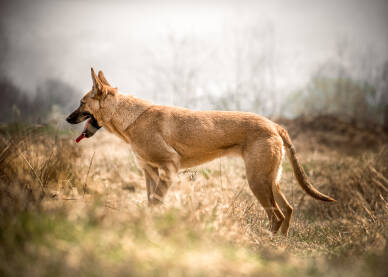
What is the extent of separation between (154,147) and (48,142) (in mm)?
2952

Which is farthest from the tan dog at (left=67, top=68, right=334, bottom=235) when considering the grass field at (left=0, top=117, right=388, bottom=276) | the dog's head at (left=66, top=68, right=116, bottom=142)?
the grass field at (left=0, top=117, right=388, bottom=276)

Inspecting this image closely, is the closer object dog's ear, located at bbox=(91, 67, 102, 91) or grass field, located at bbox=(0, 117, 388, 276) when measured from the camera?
grass field, located at bbox=(0, 117, 388, 276)

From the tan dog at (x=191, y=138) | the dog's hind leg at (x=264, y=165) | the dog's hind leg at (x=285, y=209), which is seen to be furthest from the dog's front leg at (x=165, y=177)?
the dog's hind leg at (x=285, y=209)

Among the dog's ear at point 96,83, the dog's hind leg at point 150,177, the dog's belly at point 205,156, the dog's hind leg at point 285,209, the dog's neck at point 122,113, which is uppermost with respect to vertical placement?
the dog's ear at point 96,83

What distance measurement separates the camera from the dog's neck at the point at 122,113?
15.9ft

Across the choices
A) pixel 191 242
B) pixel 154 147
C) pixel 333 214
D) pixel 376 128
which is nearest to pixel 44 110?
pixel 154 147

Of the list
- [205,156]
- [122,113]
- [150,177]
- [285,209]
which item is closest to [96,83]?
[122,113]

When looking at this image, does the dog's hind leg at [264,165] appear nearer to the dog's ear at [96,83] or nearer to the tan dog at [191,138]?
the tan dog at [191,138]

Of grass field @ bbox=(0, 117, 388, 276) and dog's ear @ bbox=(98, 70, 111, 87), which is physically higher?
dog's ear @ bbox=(98, 70, 111, 87)

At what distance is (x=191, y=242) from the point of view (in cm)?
228

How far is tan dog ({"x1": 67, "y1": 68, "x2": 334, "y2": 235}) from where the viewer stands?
13.9ft

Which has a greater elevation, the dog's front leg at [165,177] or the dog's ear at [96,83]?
the dog's ear at [96,83]

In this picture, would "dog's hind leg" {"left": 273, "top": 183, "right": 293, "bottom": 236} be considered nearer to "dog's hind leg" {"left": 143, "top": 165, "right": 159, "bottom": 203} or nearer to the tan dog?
the tan dog

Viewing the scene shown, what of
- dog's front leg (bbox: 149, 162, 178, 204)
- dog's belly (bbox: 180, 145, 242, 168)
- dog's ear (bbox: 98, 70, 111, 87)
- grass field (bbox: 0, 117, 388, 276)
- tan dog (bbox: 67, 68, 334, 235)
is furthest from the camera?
dog's ear (bbox: 98, 70, 111, 87)
